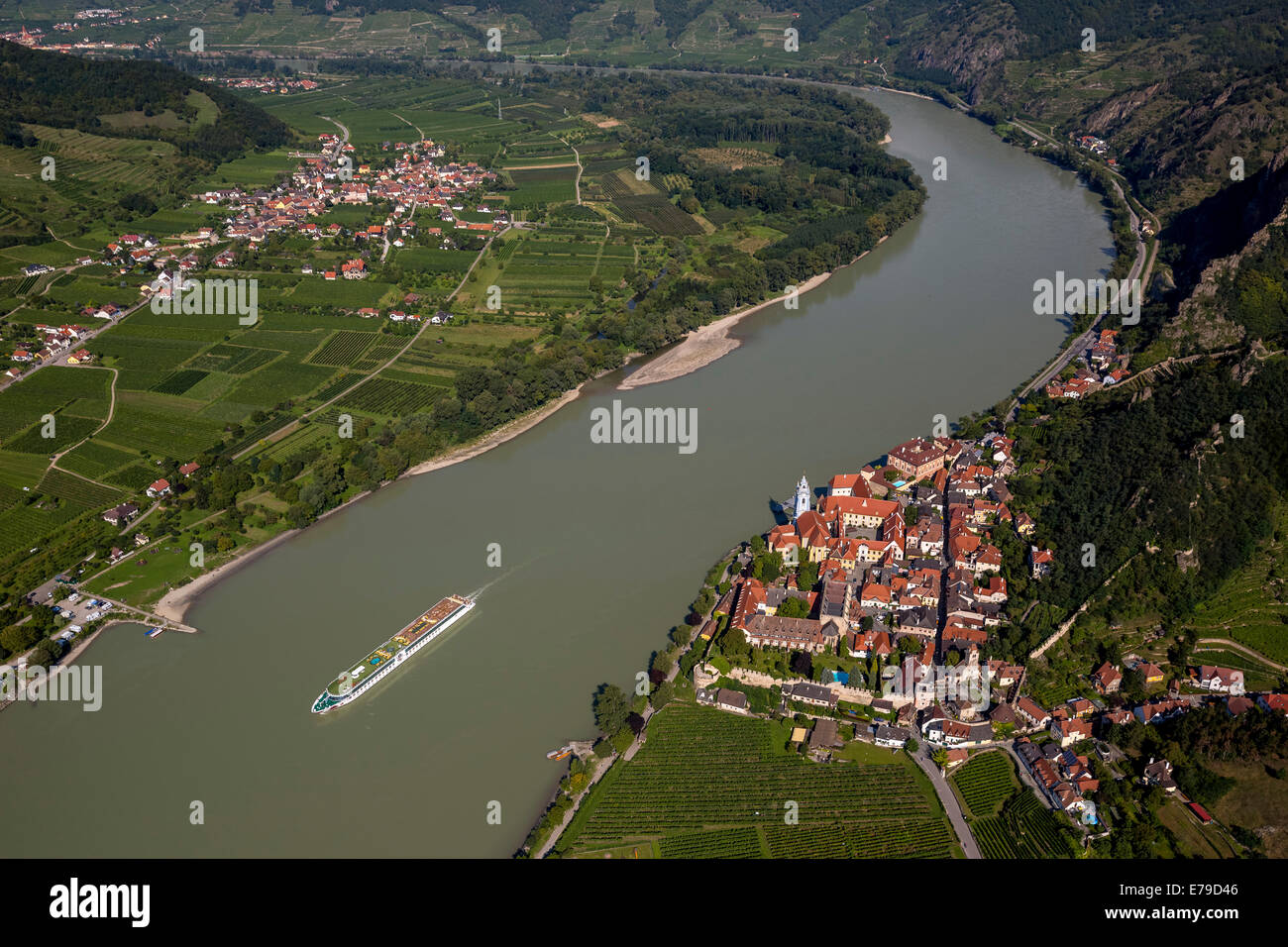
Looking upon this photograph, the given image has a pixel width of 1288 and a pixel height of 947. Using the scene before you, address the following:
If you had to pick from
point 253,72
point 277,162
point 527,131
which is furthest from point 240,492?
point 253,72

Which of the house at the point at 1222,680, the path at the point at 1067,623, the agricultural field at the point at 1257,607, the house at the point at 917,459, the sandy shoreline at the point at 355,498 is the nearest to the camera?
the house at the point at 1222,680

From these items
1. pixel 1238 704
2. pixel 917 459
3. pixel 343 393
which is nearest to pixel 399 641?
pixel 917 459

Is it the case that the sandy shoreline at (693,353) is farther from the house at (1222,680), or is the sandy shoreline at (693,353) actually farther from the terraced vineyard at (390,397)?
the house at (1222,680)

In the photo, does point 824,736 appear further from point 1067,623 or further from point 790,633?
point 1067,623

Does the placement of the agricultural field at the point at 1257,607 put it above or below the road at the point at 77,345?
below

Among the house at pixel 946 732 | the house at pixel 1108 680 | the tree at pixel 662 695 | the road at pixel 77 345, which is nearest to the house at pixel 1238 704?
the house at pixel 1108 680

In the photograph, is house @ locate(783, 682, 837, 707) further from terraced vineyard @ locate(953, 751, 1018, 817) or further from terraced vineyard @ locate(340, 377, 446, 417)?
terraced vineyard @ locate(340, 377, 446, 417)

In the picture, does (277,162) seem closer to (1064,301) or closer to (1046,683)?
(1064,301)
